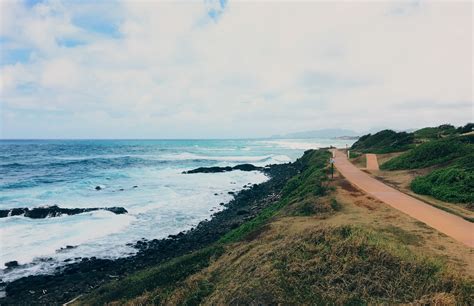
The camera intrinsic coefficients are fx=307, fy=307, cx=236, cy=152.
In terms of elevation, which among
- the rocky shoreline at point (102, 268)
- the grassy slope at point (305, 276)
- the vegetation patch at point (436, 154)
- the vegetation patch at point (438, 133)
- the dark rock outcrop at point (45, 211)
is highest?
the vegetation patch at point (438, 133)

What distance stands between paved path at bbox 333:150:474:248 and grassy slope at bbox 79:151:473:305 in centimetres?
217

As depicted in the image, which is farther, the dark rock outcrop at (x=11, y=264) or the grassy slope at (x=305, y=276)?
the dark rock outcrop at (x=11, y=264)

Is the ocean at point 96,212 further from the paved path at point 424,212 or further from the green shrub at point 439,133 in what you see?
the green shrub at point 439,133

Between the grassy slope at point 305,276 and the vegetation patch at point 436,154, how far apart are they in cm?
1425

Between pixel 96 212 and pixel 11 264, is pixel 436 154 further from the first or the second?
pixel 11 264

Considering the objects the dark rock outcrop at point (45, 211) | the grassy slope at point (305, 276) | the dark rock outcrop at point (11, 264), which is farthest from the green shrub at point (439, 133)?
the dark rock outcrop at point (11, 264)

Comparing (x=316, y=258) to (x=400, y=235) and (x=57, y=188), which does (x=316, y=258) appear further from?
(x=57, y=188)

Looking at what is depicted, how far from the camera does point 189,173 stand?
42375 mm

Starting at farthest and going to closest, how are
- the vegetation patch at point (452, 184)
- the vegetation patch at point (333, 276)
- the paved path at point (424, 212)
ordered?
1. the vegetation patch at point (452, 184)
2. the paved path at point (424, 212)
3. the vegetation patch at point (333, 276)

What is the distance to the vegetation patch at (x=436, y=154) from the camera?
19.2 meters

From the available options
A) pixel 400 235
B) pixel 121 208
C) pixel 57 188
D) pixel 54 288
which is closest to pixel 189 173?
pixel 57 188

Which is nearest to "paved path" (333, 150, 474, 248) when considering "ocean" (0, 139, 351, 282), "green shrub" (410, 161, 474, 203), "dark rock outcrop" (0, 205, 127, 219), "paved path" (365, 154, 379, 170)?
"green shrub" (410, 161, 474, 203)

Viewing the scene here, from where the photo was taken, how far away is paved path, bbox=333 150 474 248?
8816 mm

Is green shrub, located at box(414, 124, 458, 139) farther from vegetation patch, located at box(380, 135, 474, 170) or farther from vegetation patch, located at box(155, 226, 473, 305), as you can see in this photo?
vegetation patch, located at box(155, 226, 473, 305)
